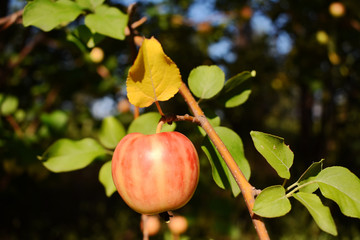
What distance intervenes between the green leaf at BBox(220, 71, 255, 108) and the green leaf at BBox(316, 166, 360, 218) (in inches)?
7.5

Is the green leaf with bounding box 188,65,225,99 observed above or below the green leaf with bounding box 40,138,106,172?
above

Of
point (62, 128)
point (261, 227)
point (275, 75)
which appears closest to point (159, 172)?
point (261, 227)

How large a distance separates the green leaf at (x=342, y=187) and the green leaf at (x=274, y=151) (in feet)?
0.13

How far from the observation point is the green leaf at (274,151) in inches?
14.8

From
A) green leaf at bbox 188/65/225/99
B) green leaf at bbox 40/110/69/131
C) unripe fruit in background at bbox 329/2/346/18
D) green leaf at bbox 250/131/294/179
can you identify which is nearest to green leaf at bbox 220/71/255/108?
green leaf at bbox 188/65/225/99

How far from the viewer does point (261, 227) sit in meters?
0.34

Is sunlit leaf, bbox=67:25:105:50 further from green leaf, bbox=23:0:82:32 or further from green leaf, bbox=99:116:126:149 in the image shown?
green leaf, bbox=99:116:126:149

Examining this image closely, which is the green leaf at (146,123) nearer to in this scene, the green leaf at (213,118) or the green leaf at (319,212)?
the green leaf at (213,118)

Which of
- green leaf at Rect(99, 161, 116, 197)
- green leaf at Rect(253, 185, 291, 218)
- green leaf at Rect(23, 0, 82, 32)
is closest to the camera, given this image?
green leaf at Rect(253, 185, 291, 218)

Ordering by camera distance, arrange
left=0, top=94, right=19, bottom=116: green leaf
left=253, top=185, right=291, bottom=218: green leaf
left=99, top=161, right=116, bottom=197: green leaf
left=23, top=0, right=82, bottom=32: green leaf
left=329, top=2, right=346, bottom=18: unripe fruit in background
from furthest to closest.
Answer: left=329, top=2, right=346, bottom=18: unripe fruit in background, left=0, top=94, right=19, bottom=116: green leaf, left=99, top=161, right=116, bottom=197: green leaf, left=23, top=0, right=82, bottom=32: green leaf, left=253, top=185, right=291, bottom=218: green leaf

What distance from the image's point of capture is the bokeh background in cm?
109

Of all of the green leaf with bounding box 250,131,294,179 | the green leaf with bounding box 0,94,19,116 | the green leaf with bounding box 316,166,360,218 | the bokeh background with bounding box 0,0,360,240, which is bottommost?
the bokeh background with bounding box 0,0,360,240

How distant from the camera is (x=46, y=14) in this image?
462mm

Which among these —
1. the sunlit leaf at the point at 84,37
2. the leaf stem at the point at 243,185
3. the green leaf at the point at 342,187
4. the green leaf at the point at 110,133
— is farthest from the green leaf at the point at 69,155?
the green leaf at the point at 342,187
